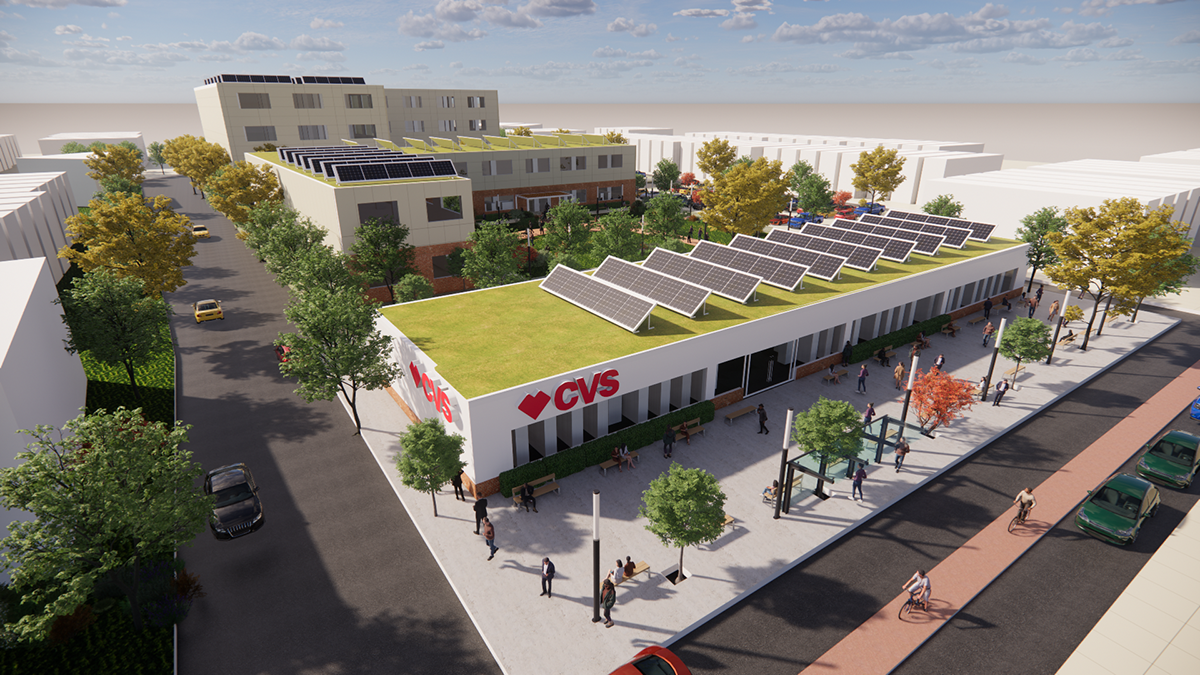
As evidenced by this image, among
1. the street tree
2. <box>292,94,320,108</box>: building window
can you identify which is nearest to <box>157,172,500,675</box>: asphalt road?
the street tree

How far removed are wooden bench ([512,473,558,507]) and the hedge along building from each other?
1.01 m

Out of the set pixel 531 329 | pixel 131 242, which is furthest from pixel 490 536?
pixel 131 242

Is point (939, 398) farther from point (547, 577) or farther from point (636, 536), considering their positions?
point (547, 577)

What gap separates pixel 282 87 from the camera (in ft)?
252

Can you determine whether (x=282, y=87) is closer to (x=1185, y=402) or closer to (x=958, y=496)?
(x=958, y=496)

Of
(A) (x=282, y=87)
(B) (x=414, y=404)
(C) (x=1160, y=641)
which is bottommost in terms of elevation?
(C) (x=1160, y=641)

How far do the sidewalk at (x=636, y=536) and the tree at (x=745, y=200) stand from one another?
27.3 meters

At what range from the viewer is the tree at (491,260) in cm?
3678

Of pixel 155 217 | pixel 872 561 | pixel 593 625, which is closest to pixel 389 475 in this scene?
pixel 593 625

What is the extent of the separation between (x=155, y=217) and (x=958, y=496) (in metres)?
50.4

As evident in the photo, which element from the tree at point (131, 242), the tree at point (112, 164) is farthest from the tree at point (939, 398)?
the tree at point (112, 164)

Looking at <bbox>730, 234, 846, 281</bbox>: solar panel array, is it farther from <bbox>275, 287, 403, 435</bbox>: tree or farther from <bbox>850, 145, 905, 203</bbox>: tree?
<bbox>850, 145, 905, 203</bbox>: tree

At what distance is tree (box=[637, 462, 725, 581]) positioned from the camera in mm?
17438

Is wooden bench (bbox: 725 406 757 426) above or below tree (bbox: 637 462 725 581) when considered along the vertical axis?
below
